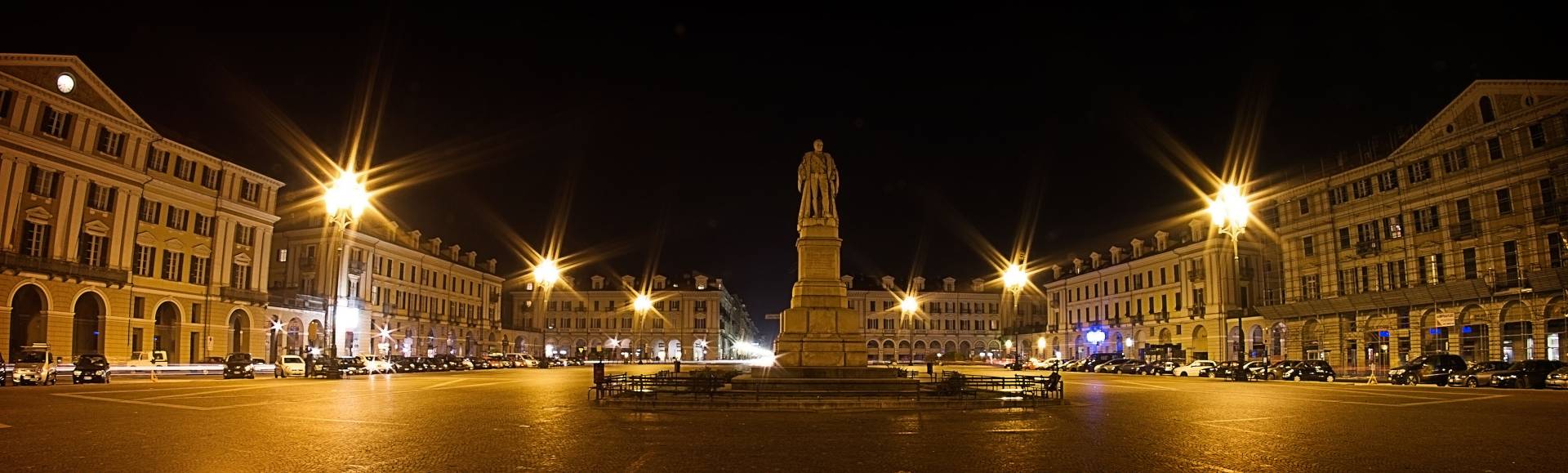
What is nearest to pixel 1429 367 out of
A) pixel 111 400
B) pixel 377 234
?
pixel 111 400

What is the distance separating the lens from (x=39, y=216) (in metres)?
46.6

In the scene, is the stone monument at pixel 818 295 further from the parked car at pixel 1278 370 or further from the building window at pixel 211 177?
the building window at pixel 211 177

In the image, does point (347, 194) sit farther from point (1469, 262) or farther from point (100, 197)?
point (1469, 262)

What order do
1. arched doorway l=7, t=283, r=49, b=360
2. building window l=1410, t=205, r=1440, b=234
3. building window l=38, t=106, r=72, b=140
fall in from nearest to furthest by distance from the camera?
arched doorway l=7, t=283, r=49, b=360, building window l=38, t=106, r=72, b=140, building window l=1410, t=205, r=1440, b=234

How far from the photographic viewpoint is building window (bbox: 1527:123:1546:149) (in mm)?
43406

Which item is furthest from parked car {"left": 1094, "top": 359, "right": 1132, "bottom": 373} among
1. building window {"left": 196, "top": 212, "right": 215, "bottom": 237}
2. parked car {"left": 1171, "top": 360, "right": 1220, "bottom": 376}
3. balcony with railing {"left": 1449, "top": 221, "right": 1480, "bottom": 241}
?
building window {"left": 196, "top": 212, "right": 215, "bottom": 237}

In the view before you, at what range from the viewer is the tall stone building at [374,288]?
69562mm

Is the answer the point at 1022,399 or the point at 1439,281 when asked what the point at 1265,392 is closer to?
the point at 1022,399

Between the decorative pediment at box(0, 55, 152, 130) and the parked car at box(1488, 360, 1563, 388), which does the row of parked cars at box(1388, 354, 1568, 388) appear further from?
the decorative pediment at box(0, 55, 152, 130)

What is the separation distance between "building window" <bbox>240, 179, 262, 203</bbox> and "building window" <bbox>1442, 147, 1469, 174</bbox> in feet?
236

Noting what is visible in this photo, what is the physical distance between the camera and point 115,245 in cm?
5094

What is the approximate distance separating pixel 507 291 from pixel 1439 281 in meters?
104

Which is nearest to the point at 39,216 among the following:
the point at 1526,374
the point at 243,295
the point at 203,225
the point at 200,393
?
the point at 203,225

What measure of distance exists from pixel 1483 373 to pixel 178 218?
66873 mm
